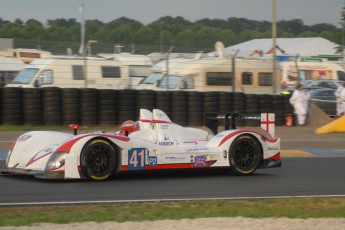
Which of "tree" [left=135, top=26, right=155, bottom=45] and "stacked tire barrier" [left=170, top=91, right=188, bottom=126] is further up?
"tree" [left=135, top=26, right=155, bottom=45]

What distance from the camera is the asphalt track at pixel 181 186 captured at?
8969mm

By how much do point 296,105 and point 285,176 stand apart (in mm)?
11090

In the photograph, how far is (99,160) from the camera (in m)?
10.1

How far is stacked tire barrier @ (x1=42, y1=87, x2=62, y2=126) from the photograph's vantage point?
18922mm

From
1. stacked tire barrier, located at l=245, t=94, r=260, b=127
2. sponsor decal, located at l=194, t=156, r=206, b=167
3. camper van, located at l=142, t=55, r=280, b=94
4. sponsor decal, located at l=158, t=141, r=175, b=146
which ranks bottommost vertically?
sponsor decal, located at l=194, t=156, r=206, b=167

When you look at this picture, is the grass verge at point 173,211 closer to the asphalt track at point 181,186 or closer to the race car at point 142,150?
the asphalt track at point 181,186

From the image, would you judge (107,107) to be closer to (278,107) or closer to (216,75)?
(278,107)

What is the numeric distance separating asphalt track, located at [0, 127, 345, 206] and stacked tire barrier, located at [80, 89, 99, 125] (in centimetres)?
752

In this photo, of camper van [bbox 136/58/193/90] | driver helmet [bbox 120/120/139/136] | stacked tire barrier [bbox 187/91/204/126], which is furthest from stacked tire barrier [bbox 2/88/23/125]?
driver helmet [bbox 120/120/139/136]

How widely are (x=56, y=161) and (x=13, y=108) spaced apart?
30.3 ft

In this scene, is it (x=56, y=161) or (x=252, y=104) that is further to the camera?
(x=252, y=104)

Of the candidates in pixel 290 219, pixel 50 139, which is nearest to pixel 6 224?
pixel 290 219

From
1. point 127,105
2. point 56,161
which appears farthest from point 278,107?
point 56,161

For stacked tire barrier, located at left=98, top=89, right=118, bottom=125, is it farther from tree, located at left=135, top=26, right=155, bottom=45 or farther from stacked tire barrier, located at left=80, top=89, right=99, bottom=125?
tree, located at left=135, top=26, right=155, bottom=45
